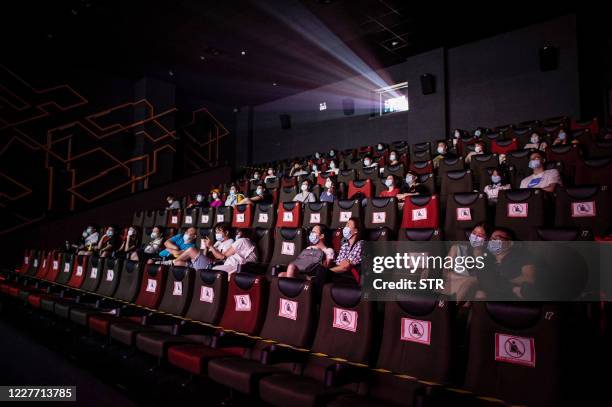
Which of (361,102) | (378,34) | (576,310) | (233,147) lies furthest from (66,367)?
(233,147)

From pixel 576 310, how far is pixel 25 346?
8.68 feet

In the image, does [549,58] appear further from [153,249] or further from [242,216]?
[153,249]

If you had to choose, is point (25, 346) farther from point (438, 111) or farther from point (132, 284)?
point (438, 111)

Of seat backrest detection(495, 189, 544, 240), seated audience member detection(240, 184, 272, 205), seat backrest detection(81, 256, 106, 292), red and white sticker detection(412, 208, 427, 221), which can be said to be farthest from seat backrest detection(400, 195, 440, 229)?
seat backrest detection(81, 256, 106, 292)

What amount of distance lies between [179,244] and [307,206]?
3.97 ft

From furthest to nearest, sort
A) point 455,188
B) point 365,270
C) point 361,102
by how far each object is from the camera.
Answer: point 361,102 → point 455,188 → point 365,270

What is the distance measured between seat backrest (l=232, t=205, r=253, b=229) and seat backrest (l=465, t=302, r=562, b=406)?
2.77 m

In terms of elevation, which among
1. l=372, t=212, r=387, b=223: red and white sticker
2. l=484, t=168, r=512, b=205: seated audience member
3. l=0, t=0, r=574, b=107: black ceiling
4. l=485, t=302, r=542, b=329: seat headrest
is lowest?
l=485, t=302, r=542, b=329: seat headrest

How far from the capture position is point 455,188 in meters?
3.32

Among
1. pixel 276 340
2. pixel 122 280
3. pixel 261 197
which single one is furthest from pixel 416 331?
pixel 261 197

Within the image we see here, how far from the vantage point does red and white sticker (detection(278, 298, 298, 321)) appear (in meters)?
1.74

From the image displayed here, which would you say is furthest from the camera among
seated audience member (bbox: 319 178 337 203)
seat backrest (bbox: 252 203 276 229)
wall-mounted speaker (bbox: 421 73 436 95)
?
wall-mounted speaker (bbox: 421 73 436 95)

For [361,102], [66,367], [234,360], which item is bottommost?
[66,367]

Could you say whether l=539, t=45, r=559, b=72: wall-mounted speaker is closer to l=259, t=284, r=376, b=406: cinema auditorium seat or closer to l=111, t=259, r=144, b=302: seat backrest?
l=259, t=284, r=376, b=406: cinema auditorium seat
